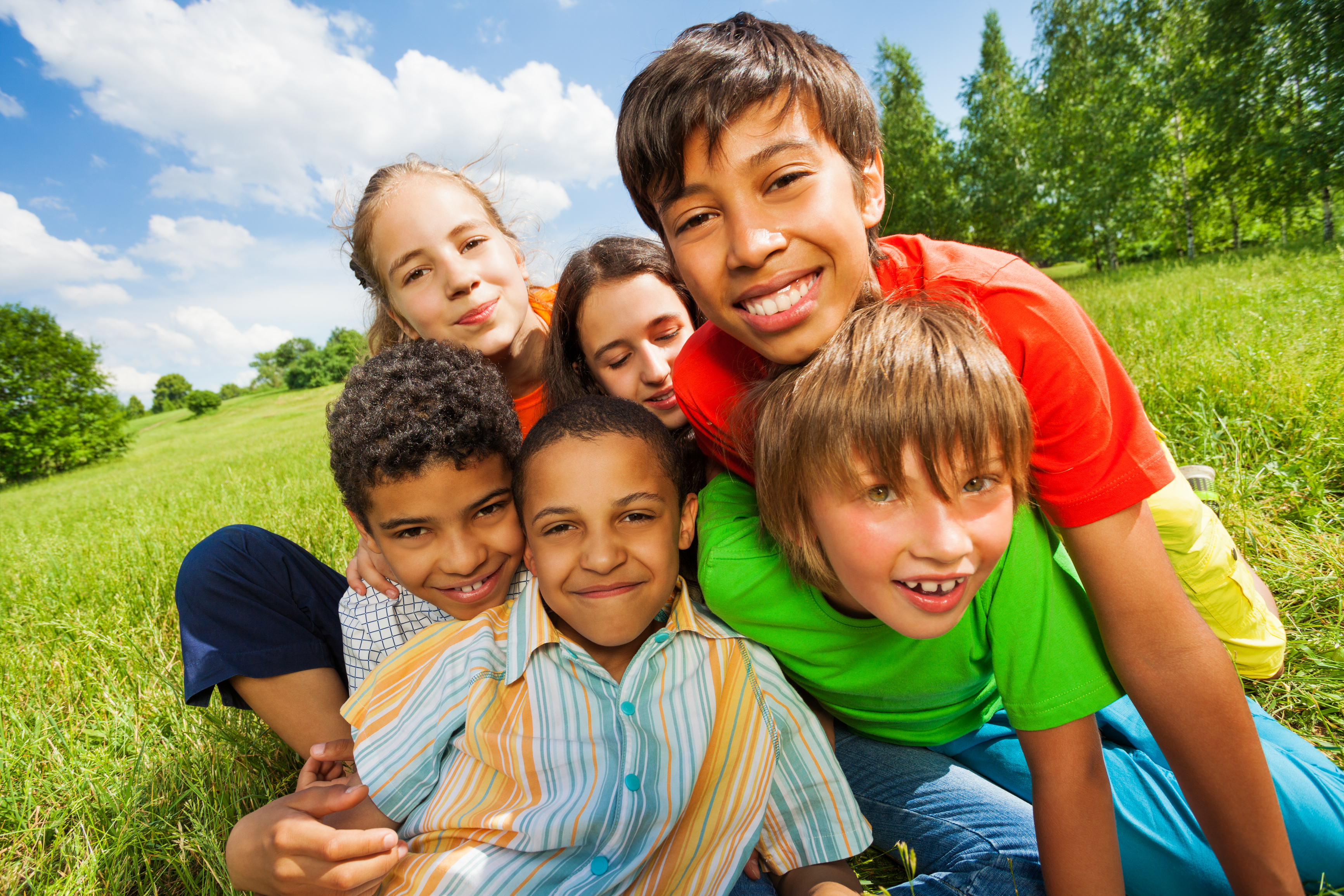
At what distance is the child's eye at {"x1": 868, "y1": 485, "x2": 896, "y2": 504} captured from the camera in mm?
1300

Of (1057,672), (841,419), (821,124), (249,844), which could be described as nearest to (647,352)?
(821,124)

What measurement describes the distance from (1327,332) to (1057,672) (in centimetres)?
405

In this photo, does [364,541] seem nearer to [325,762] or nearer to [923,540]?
[325,762]

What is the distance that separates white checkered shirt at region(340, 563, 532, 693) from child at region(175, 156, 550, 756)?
0.05 m

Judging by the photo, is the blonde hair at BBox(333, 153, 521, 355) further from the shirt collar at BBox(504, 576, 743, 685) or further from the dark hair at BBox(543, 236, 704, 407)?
the shirt collar at BBox(504, 576, 743, 685)

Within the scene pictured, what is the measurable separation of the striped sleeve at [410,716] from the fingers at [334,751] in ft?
0.62

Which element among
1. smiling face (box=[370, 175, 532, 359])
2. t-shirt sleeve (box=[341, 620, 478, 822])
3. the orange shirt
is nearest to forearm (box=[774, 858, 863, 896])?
t-shirt sleeve (box=[341, 620, 478, 822])

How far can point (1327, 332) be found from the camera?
12.1ft

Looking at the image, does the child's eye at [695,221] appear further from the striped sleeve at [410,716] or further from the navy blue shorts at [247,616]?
the navy blue shorts at [247,616]

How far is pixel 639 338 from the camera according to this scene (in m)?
2.48

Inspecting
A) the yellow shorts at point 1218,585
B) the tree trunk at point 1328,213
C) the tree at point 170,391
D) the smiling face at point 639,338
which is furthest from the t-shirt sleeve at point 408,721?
the tree at point 170,391

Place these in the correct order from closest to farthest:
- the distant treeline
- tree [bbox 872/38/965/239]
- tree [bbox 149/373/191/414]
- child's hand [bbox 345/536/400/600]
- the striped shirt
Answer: the striped shirt
child's hand [bbox 345/536/400/600]
the distant treeline
tree [bbox 872/38/965/239]
tree [bbox 149/373/191/414]

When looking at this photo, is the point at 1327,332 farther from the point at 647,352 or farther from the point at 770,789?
the point at 770,789

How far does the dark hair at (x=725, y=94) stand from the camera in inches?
62.3
